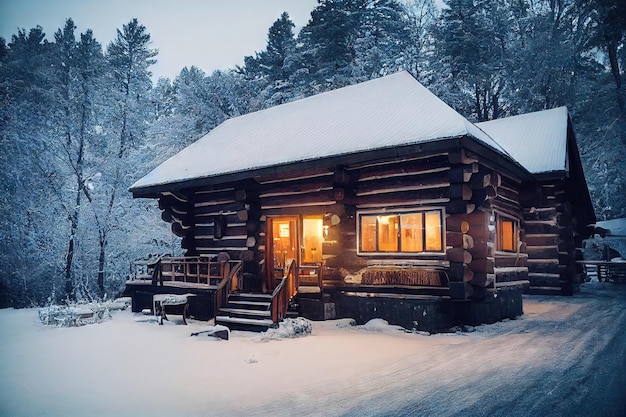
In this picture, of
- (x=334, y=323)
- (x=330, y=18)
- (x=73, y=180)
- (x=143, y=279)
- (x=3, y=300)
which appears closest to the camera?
(x=334, y=323)

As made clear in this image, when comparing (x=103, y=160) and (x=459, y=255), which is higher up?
(x=103, y=160)

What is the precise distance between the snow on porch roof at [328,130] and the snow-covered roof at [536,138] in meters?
5.35

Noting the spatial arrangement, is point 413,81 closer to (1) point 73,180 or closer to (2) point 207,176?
(2) point 207,176

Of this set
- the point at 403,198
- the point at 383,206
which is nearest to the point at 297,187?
the point at 383,206

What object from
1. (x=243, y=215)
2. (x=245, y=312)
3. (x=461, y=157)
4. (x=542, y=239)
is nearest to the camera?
(x=461, y=157)

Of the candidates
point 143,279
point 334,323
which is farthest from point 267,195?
point 143,279

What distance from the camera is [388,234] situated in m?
11.1

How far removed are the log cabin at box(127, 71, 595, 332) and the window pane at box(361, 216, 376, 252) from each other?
0.09 feet

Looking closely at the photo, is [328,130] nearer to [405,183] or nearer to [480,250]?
[405,183]

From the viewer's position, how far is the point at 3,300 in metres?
19.3

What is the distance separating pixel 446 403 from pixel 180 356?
15.6ft

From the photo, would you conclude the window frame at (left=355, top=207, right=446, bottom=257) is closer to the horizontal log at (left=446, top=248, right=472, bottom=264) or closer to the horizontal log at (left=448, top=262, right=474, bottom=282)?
the horizontal log at (left=446, top=248, right=472, bottom=264)

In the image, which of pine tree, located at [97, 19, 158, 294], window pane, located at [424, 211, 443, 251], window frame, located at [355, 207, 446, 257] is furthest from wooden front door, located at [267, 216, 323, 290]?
pine tree, located at [97, 19, 158, 294]

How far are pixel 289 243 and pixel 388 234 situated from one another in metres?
5.62
